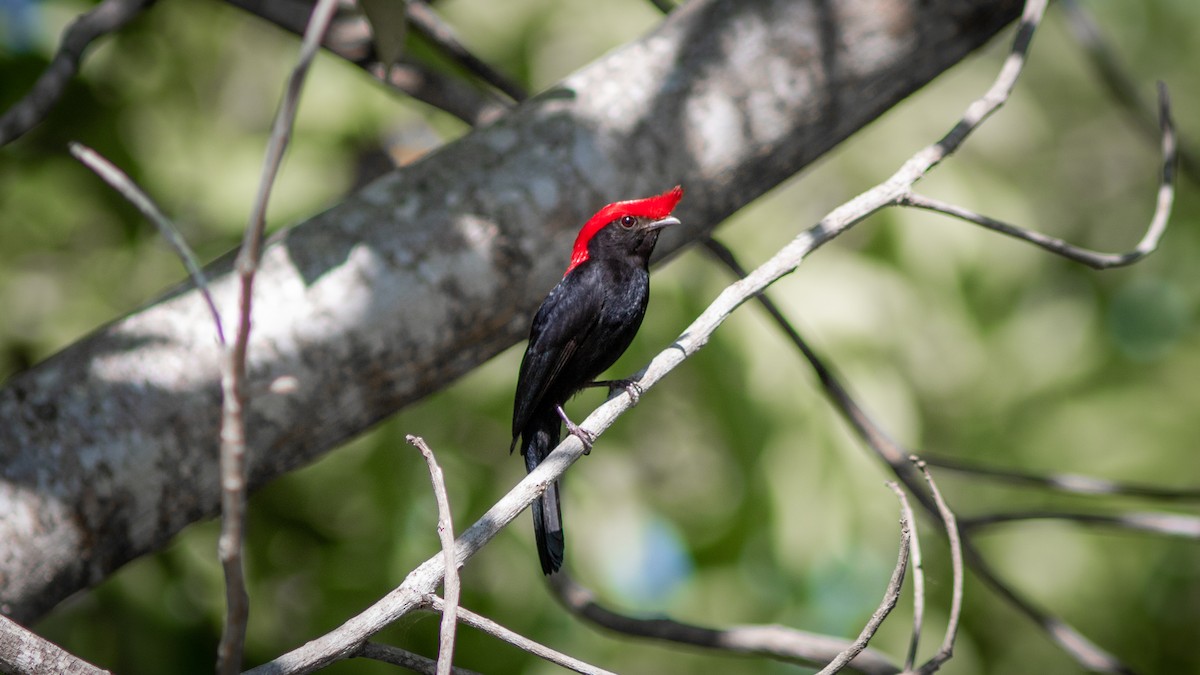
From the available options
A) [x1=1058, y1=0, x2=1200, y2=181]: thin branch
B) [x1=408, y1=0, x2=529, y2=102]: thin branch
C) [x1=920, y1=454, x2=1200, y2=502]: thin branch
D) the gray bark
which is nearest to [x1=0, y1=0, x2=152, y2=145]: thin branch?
the gray bark

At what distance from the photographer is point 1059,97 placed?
241 inches

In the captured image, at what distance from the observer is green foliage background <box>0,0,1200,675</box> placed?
3.20 m

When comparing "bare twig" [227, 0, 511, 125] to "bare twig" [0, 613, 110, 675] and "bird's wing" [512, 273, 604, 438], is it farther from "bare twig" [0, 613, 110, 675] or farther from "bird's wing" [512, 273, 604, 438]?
"bare twig" [0, 613, 110, 675]

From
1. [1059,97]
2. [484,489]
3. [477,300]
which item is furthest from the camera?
[1059,97]

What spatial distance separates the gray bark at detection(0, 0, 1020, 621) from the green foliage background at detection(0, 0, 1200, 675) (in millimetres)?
709

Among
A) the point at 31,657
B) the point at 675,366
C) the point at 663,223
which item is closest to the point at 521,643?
the point at 675,366

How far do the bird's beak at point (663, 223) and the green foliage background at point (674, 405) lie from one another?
56cm

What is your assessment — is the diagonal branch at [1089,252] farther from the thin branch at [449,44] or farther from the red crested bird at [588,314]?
the thin branch at [449,44]

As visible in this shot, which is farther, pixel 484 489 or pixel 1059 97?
pixel 1059 97

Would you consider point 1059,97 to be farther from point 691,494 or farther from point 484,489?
point 484,489

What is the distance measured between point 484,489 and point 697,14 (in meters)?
1.59

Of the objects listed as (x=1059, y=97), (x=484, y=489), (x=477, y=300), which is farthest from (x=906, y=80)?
(x=1059, y=97)

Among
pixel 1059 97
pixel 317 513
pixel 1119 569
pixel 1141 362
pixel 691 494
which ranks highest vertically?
pixel 1059 97

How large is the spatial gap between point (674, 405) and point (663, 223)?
3.89 feet
